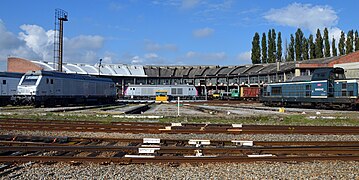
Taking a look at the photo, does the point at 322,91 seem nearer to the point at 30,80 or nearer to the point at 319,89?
the point at 319,89

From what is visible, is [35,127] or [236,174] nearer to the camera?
[236,174]

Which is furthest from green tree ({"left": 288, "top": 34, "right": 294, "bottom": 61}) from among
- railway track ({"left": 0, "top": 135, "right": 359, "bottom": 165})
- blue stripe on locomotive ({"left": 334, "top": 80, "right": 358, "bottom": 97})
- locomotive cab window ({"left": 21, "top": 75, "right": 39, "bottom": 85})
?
railway track ({"left": 0, "top": 135, "right": 359, "bottom": 165})

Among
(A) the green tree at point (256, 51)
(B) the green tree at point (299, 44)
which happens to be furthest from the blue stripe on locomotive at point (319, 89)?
(A) the green tree at point (256, 51)

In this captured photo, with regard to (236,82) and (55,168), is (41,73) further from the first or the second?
(236,82)

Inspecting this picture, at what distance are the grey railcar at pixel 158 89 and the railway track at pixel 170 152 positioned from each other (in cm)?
5964

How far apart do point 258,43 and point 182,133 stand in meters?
88.9

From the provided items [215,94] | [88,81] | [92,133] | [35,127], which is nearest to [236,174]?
[92,133]

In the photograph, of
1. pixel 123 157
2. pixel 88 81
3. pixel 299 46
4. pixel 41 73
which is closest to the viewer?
pixel 123 157

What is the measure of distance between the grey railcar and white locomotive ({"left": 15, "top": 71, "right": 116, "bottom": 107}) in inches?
942

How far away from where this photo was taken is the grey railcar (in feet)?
234

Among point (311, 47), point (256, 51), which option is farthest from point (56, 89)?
point (256, 51)

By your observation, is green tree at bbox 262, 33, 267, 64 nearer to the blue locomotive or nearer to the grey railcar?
the grey railcar

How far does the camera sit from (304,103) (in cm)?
3631

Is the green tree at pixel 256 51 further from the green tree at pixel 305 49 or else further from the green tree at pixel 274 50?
the green tree at pixel 305 49
